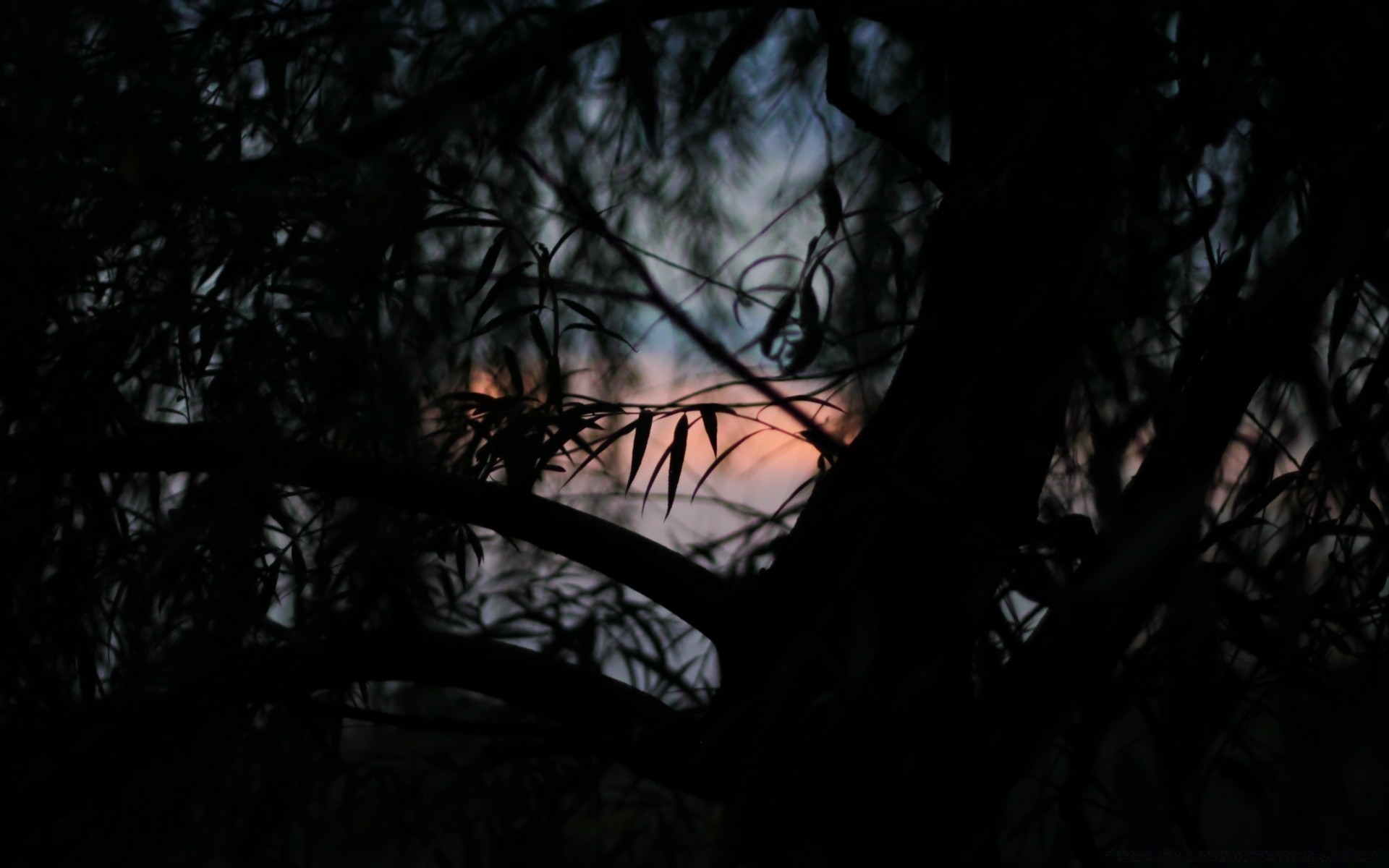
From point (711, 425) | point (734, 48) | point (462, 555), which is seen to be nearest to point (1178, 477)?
point (711, 425)

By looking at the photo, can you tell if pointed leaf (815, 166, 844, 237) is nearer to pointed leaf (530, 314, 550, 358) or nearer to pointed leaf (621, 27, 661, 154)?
pointed leaf (621, 27, 661, 154)

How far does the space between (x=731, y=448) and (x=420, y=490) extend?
0.98 ft

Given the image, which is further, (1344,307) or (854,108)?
(854,108)

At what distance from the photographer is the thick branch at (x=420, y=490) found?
0.98m

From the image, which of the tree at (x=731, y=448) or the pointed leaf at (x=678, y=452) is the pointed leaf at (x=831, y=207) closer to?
the tree at (x=731, y=448)

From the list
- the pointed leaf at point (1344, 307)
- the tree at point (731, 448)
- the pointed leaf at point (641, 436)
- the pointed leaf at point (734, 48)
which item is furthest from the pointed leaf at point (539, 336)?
the pointed leaf at point (1344, 307)

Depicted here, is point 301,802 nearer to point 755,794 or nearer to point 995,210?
point 755,794

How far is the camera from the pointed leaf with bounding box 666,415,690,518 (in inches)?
38.1

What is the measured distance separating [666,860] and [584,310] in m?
0.64

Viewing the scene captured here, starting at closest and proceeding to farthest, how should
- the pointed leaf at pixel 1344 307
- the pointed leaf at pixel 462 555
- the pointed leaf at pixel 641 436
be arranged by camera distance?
the pointed leaf at pixel 1344 307 < the pointed leaf at pixel 641 436 < the pointed leaf at pixel 462 555

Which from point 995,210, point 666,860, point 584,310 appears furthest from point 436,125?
point 666,860

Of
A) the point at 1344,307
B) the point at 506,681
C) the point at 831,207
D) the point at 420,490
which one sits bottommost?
the point at 506,681

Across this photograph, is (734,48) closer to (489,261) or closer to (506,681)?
(489,261)

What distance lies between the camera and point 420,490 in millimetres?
993
